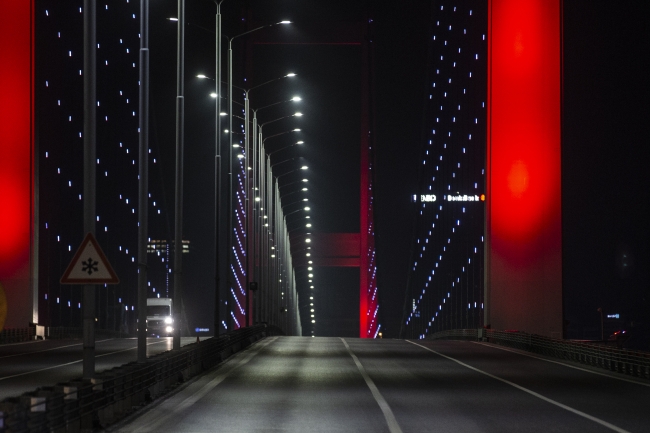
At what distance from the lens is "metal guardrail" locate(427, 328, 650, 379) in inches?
1052

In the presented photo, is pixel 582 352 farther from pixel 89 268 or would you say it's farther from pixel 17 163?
pixel 17 163

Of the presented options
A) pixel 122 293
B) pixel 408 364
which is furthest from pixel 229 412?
pixel 122 293

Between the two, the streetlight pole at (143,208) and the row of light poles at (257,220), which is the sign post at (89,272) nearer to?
the streetlight pole at (143,208)

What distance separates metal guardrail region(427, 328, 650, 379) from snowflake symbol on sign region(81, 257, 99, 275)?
1413 cm

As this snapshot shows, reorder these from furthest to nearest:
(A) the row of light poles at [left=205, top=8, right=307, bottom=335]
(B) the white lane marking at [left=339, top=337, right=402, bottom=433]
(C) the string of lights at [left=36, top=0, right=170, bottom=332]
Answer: (C) the string of lights at [left=36, top=0, right=170, bottom=332]
(A) the row of light poles at [left=205, top=8, right=307, bottom=335]
(B) the white lane marking at [left=339, top=337, right=402, bottom=433]

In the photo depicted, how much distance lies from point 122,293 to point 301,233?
46.3m

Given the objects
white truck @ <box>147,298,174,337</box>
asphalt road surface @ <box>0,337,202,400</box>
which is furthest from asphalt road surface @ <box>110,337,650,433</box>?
white truck @ <box>147,298,174,337</box>

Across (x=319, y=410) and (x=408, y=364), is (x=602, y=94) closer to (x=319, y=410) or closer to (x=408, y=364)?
(x=408, y=364)

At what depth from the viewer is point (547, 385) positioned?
77.4ft

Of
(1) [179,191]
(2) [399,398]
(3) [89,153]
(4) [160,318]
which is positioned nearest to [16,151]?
(4) [160,318]

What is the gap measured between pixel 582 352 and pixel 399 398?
13102 millimetres

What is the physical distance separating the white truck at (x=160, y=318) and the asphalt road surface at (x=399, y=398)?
3183cm

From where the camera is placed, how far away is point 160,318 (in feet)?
212

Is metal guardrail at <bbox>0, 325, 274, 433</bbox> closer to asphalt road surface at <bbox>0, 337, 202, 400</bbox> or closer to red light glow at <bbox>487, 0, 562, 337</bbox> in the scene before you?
asphalt road surface at <bbox>0, 337, 202, 400</bbox>
